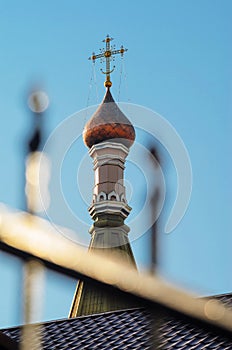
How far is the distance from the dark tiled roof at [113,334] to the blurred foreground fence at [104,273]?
25.6 ft

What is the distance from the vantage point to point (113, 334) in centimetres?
1066

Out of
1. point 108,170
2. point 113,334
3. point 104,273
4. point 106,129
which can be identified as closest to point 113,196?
point 108,170

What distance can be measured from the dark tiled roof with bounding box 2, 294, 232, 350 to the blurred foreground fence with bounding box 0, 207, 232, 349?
7.82m

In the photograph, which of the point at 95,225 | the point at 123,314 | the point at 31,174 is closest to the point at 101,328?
the point at 123,314

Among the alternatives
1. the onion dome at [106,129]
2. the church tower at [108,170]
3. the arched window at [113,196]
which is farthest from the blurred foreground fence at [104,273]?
the onion dome at [106,129]

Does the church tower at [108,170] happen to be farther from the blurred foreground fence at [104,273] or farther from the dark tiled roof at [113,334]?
the blurred foreground fence at [104,273]

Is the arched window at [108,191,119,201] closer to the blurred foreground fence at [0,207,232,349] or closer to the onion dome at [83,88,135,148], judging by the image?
the onion dome at [83,88,135,148]

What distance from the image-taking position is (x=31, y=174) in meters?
1.58

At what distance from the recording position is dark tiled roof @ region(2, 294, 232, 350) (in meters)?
9.63

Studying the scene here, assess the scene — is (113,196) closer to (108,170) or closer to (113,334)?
(108,170)

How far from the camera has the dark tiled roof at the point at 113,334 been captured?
31.6 feet

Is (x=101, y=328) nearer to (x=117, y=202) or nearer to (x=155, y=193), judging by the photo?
(x=155, y=193)

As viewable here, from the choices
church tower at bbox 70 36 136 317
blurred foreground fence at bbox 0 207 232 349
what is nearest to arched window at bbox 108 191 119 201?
church tower at bbox 70 36 136 317

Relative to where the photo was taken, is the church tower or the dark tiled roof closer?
the dark tiled roof
